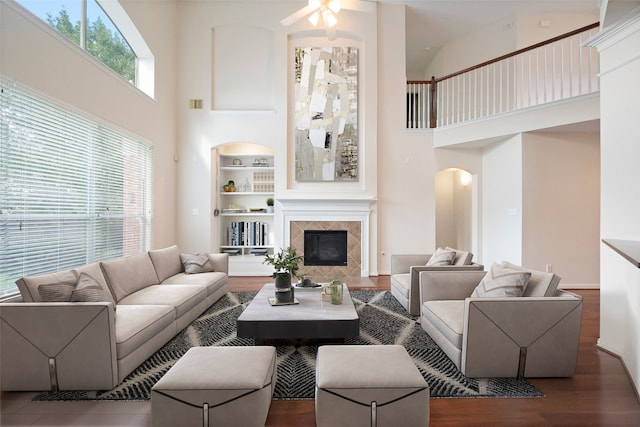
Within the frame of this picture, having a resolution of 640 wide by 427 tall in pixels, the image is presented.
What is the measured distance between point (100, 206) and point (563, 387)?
497 cm

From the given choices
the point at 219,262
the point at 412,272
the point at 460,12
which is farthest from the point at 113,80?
the point at 460,12

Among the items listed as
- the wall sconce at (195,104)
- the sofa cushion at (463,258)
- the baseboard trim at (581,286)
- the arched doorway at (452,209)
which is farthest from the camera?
the arched doorway at (452,209)

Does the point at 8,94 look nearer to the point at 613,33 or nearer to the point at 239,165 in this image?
the point at 239,165

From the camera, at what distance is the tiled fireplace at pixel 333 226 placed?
629 centimetres

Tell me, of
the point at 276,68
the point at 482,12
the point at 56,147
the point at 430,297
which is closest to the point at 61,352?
the point at 56,147

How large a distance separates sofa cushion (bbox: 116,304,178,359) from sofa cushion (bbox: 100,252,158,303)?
44 cm

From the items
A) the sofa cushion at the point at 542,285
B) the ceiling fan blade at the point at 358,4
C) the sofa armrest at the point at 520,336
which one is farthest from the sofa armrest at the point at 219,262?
the ceiling fan blade at the point at 358,4

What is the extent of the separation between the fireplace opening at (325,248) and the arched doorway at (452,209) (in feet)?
10.1

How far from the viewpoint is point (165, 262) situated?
4449 mm

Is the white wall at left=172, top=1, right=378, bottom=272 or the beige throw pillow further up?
the white wall at left=172, top=1, right=378, bottom=272

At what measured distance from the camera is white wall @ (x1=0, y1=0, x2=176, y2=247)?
2947mm

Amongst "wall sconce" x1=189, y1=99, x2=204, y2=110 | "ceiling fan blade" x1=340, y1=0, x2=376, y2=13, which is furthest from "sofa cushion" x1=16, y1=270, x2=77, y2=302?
"ceiling fan blade" x1=340, y1=0, x2=376, y2=13

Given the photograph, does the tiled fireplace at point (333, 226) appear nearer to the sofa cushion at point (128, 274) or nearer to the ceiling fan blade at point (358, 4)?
the sofa cushion at point (128, 274)

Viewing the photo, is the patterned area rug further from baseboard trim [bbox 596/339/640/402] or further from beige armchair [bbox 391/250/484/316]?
baseboard trim [bbox 596/339/640/402]
